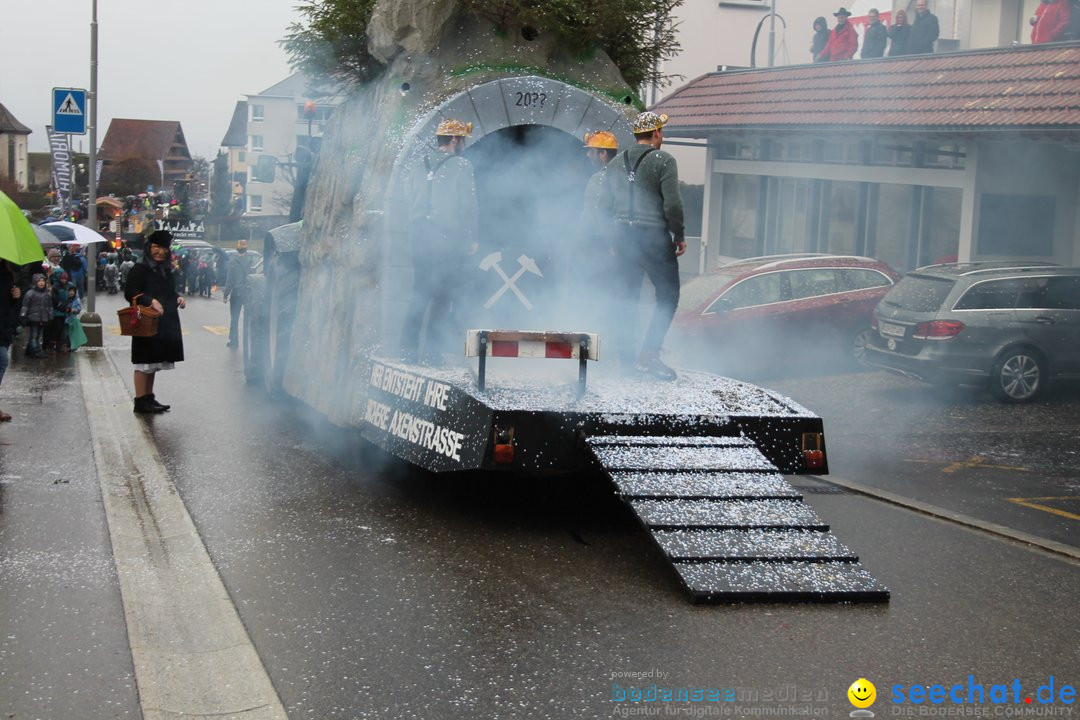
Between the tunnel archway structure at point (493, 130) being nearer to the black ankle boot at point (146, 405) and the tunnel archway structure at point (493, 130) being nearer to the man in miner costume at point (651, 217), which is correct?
the man in miner costume at point (651, 217)

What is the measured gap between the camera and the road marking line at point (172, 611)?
15.8ft

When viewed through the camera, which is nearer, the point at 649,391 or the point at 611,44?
the point at 649,391

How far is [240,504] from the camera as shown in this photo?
8.03 meters

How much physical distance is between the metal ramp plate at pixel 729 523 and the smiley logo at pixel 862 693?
0.98m

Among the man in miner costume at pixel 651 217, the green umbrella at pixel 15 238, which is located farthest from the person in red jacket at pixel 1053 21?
the green umbrella at pixel 15 238

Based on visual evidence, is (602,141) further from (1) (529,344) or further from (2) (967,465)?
(2) (967,465)

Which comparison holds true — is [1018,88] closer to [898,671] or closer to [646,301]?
[646,301]

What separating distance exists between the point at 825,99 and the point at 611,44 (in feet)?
29.3

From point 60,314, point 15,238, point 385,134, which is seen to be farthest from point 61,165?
point 385,134

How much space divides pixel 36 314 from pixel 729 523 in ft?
45.3

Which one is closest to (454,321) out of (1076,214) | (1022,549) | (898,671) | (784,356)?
(1022,549)

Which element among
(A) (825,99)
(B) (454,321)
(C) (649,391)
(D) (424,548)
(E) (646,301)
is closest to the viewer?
(D) (424,548)

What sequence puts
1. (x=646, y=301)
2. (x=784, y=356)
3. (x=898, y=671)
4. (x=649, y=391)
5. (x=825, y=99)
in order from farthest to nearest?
(x=825, y=99)
(x=784, y=356)
(x=646, y=301)
(x=649, y=391)
(x=898, y=671)

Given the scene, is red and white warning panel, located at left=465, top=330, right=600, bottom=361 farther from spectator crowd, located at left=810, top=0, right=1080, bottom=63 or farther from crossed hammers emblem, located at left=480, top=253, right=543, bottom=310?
spectator crowd, located at left=810, top=0, right=1080, bottom=63
